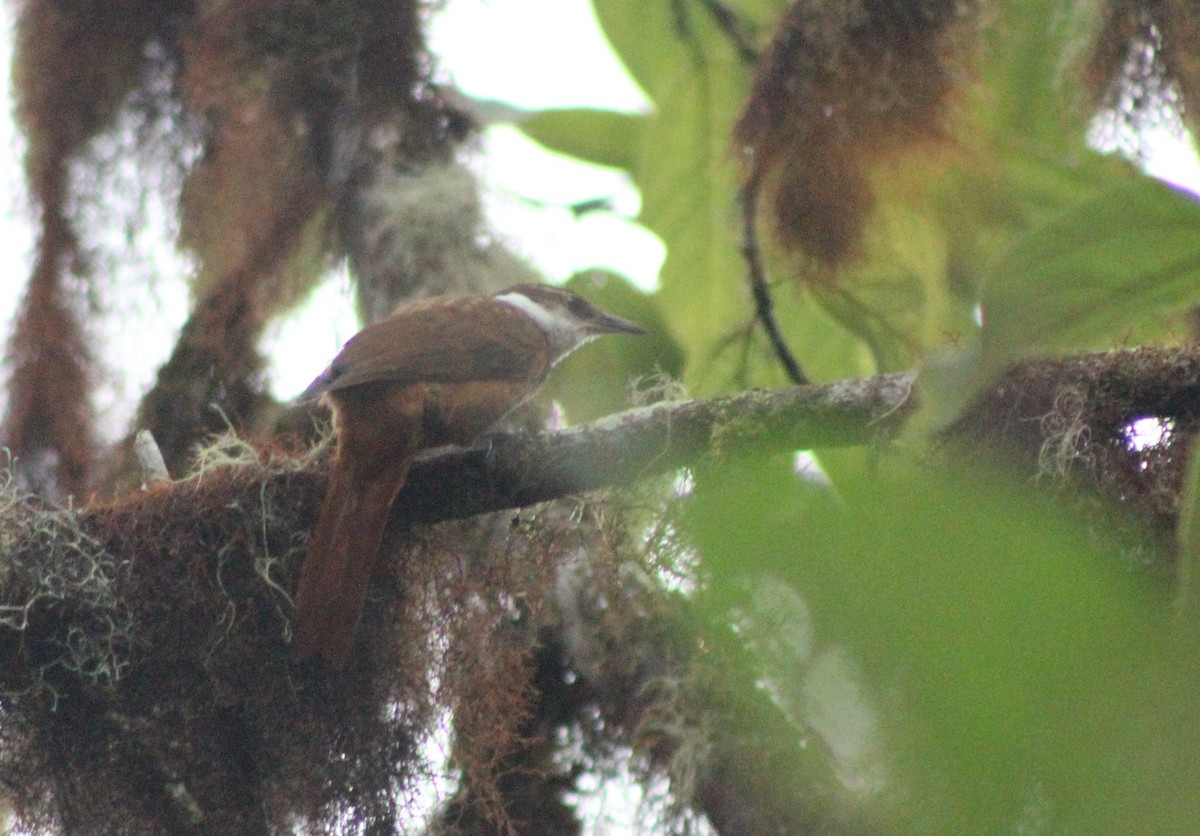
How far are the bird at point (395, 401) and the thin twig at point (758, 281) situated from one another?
0.62 metres

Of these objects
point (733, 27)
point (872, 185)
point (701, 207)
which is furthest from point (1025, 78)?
point (701, 207)

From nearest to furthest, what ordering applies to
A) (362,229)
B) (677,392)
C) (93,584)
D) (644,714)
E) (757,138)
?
(93,584) → (644,714) → (677,392) → (757,138) → (362,229)

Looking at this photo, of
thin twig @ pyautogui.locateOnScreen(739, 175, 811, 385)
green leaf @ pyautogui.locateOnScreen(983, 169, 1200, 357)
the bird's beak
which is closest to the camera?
green leaf @ pyautogui.locateOnScreen(983, 169, 1200, 357)

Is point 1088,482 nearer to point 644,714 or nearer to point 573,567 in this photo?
point 644,714

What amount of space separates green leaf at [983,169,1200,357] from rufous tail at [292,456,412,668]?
200cm

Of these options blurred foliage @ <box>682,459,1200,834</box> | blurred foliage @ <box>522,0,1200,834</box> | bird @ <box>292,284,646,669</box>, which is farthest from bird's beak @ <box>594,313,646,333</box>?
blurred foliage @ <box>682,459,1200,834</box>

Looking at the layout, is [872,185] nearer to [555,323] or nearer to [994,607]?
[555,323]

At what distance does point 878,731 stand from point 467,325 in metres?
3.07

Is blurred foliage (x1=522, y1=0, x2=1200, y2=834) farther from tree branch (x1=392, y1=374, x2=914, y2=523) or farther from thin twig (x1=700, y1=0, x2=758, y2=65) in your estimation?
thin twig (x1=700, y1=0, x2=758, y2=65)

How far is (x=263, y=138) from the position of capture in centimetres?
477

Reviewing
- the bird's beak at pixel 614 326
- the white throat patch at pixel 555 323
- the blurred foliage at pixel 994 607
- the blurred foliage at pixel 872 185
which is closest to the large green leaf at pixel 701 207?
the blurred foliage at pixel 872 185

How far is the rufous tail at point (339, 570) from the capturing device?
2.75 meters

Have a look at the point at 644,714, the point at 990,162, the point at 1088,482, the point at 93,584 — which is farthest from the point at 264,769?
the point at 990,162

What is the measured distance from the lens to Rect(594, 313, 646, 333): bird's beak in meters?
4.50
